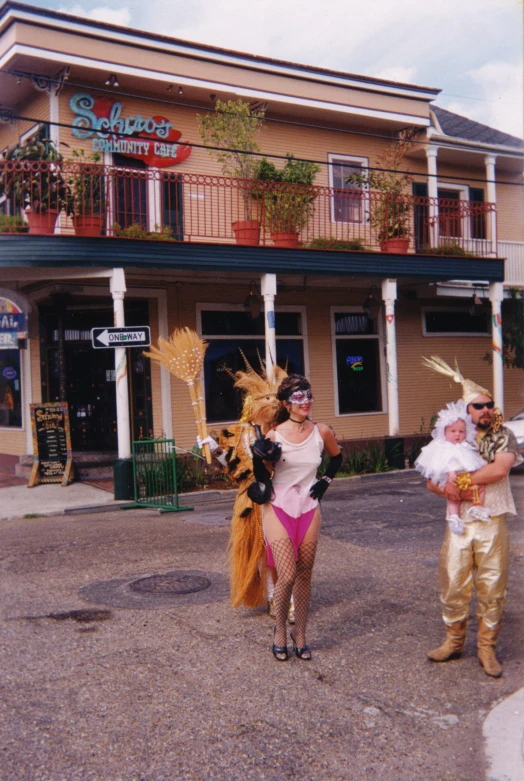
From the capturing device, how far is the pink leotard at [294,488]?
5.19 m

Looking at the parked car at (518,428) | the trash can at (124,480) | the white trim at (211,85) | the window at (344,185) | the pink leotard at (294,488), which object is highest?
the white trim at (211,85)

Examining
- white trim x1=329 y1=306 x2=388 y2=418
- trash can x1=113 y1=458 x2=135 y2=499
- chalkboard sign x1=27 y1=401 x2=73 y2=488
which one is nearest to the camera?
trash can x1=113 y1=458 x2=135 y2=499

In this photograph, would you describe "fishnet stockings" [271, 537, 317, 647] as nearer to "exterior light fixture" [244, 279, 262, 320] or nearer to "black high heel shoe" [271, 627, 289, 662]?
"black high heel shoe" [271, 627, 289, 662]

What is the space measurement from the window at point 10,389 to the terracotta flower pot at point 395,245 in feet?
24.3

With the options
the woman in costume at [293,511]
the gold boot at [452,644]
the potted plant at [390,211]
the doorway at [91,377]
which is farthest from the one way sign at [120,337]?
the gold boot at [452,644]

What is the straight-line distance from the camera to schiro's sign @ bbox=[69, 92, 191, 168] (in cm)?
1452

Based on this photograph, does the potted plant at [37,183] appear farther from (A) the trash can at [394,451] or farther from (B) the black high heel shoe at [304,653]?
(B) the black high heel shoe at [304,653]

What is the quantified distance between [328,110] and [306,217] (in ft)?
8.66

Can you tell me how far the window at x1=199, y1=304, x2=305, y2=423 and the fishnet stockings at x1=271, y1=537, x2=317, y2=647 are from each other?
421 inches

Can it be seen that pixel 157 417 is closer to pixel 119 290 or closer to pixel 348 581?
pixel 119 290

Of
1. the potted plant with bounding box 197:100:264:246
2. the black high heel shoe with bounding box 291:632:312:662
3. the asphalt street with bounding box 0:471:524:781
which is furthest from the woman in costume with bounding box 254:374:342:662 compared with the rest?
the potted plant with bounding box 197:100:264:246

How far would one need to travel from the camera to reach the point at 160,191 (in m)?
15.2

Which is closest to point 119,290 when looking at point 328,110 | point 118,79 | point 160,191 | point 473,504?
point 160,191

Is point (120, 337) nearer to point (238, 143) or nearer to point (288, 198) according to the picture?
point (288, 198)
